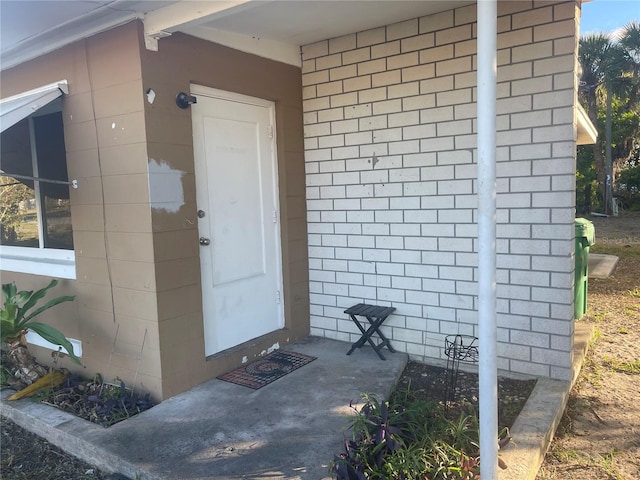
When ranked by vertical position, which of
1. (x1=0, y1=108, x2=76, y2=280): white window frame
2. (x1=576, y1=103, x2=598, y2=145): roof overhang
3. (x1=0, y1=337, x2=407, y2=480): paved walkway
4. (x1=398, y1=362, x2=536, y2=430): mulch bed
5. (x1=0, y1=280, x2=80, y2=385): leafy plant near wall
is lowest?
(x1=398, y1=362, x2=536, y2=430): mulch bed

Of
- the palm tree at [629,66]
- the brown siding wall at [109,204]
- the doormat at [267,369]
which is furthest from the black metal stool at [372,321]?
the palm tree at [629,66]

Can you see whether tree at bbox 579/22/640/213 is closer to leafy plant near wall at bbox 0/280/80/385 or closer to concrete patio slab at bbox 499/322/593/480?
concrete patio slab at bbox 499/322/593/480

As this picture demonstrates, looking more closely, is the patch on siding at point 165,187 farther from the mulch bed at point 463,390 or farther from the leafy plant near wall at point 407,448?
the mulch bed at point 463,390

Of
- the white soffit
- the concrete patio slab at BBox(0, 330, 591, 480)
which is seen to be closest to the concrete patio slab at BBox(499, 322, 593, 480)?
the concrete patio slab at BBox(0, 330, 591, 480)

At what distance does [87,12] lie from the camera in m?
3.11

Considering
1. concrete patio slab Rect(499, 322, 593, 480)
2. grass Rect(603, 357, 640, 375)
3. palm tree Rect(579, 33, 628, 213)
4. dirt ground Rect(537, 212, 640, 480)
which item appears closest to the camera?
concrete patio slab Rect(499, 322, 593, 480)

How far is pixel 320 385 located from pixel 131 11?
2.90 metres

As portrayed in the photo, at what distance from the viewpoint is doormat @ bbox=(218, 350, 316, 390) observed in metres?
3.62

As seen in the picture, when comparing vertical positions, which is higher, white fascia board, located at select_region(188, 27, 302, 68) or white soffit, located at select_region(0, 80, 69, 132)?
white fascia board, located at select_region(188, 27, 302, 68)

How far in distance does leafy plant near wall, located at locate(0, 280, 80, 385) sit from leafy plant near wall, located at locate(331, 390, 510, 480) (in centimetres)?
218

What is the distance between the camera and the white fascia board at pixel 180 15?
2836 millimetres

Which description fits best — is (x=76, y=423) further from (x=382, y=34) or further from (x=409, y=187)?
(x=382, y=34)

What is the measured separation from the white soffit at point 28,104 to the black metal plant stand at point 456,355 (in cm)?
339

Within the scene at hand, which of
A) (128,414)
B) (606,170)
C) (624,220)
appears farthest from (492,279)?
(606,170)
